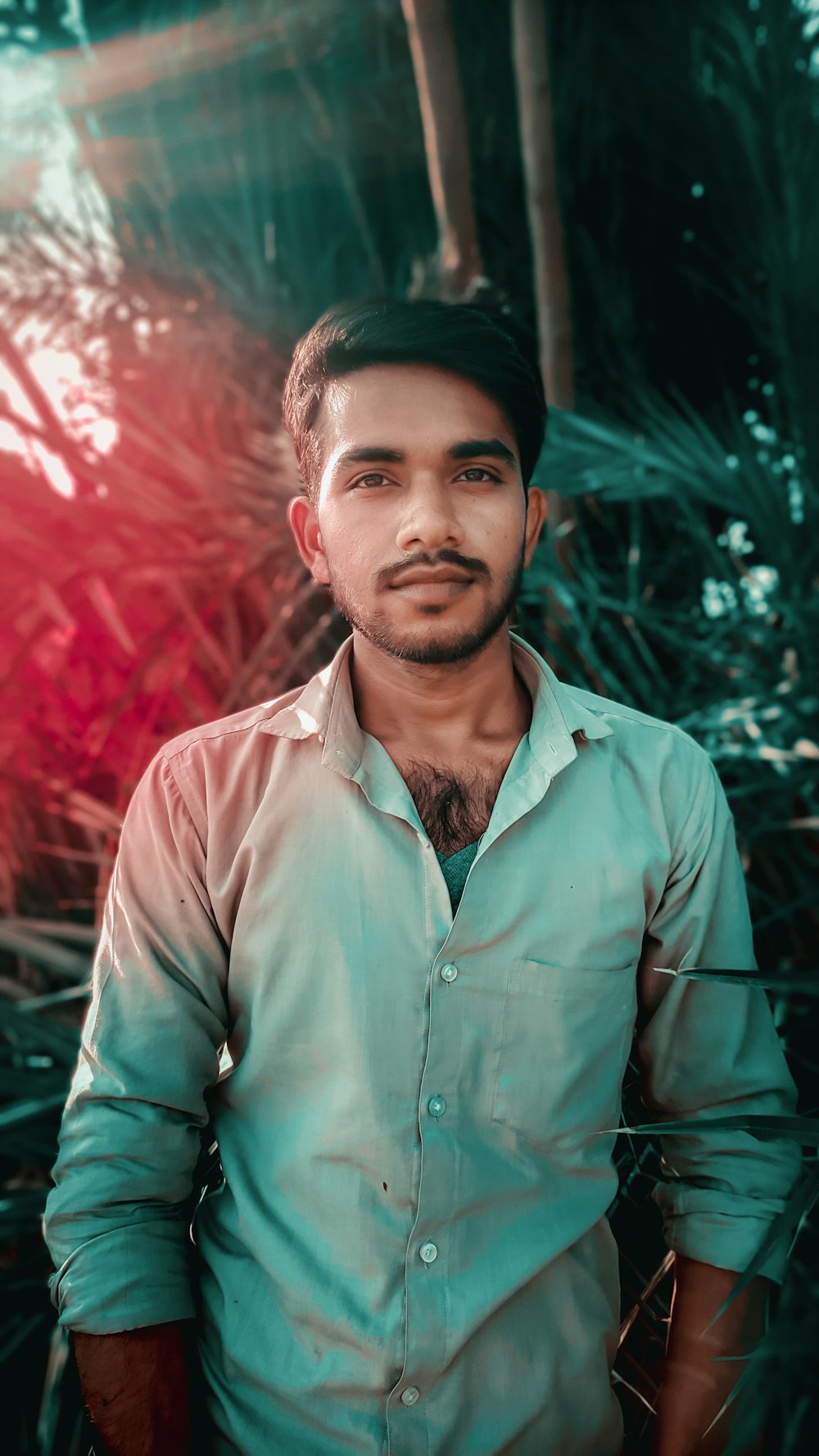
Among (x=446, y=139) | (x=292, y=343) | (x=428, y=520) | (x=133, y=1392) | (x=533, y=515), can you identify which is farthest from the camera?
(x=292, y=343)

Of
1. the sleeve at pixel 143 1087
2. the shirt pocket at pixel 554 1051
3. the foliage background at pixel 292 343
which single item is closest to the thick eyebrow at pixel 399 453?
the sleeve at pixel 143 1087

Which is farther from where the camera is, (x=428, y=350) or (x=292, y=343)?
(x=292, y=343)

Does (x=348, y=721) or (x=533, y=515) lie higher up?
(x=533, y=515)

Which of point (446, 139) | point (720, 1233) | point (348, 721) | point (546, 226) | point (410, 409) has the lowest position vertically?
point (720, 1233)

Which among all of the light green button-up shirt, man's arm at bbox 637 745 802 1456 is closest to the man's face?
the light green button-up shirt

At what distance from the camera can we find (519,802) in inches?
33.0

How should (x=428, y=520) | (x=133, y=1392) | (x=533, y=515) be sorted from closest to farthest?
(x=133, y=1392) < (x=428, y=520) < (x=533, y=515)

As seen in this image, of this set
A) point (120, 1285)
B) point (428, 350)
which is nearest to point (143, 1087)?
point (120, 1285)

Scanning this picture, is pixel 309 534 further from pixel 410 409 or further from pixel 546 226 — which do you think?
pixel 546 226

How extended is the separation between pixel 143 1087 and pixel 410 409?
2.17ft

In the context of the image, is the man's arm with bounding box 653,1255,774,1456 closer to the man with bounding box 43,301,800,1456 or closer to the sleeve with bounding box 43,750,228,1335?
the man with bounding box 43,301,800,1456

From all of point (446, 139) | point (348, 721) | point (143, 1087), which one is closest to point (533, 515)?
point (348, 721)

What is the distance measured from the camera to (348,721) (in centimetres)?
89

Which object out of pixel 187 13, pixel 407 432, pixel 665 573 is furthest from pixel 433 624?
pixel 187 13
